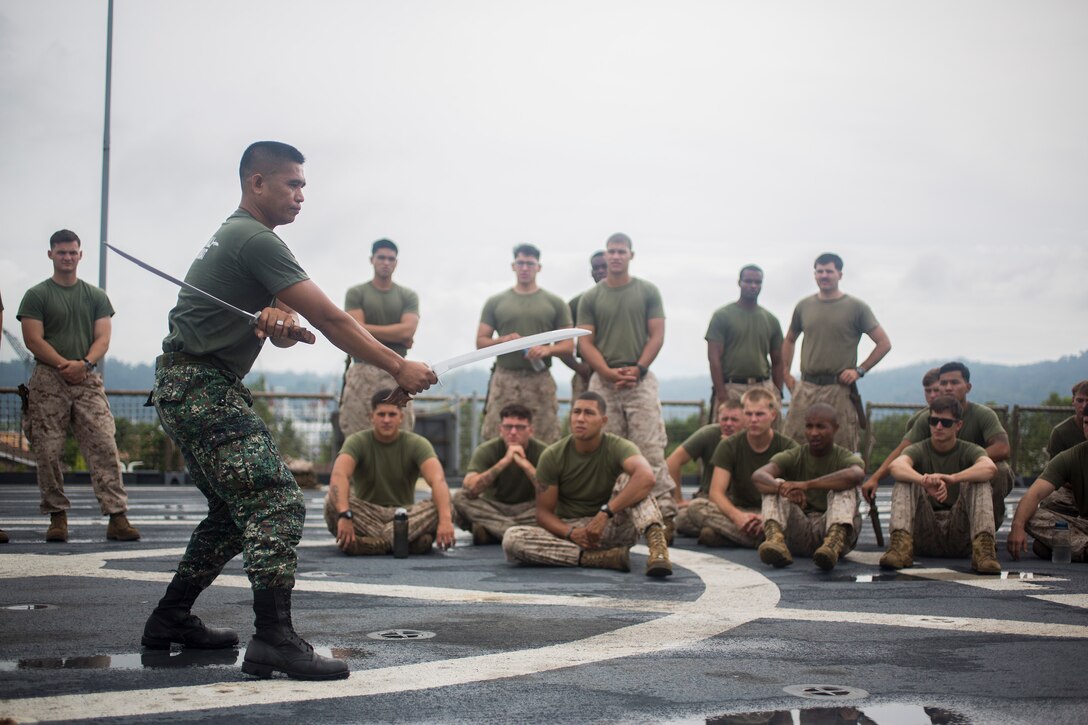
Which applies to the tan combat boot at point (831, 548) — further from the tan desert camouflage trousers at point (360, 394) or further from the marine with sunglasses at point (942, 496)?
the tan desert camouflage trousers at point (360, 394)

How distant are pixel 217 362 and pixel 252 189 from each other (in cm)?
68

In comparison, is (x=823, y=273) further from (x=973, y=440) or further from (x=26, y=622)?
(x=26, y=622)

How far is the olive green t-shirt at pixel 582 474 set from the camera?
26.6 ft

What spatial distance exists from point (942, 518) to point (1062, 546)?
3.04ft

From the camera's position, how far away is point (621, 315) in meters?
10.1

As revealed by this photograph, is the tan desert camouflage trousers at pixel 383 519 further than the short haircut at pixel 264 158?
Yes

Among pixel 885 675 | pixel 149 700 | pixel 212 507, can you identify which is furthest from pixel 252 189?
pixel 885 675

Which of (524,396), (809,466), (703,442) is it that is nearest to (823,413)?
(809,466)

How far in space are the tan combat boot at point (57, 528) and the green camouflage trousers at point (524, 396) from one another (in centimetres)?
→ 345

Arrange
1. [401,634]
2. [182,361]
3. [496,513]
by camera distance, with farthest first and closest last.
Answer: [496,513] → [401,634] → [182,361]

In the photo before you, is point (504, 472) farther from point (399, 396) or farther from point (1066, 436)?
point (399, 396)

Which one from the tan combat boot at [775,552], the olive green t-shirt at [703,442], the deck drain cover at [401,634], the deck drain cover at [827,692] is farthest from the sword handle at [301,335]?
the olive green t-shirt at [703,442]

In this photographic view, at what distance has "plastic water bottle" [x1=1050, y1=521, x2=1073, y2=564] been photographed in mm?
8289

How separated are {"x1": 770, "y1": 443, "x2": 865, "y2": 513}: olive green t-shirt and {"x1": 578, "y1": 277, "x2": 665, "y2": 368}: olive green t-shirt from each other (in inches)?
81.3
